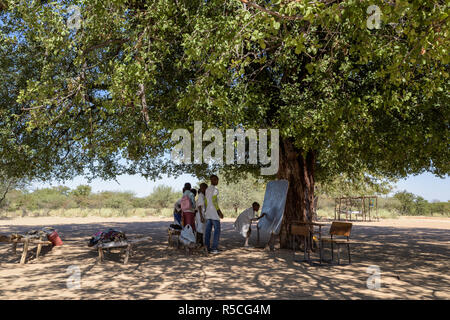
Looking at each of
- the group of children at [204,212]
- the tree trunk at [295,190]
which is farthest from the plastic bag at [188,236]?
the tree trunk at [295,190]

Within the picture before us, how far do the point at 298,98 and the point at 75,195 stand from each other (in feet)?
176

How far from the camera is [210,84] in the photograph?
313 inches

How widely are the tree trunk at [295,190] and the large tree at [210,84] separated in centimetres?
3

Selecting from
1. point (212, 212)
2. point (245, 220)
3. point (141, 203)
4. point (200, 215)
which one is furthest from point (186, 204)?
point (141, 203)

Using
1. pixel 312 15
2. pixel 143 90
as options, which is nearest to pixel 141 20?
pixel 143 90

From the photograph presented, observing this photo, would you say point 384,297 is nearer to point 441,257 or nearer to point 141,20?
point 441,257

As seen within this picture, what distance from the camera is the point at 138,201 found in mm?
61656

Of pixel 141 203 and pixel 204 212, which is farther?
pixel 141 203

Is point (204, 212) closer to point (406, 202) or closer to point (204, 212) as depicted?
point (204, 212)

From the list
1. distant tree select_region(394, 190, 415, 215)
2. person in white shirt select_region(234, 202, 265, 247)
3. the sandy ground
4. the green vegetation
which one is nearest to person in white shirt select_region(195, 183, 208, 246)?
the sandy ground

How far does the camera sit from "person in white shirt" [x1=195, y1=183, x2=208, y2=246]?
1095cm

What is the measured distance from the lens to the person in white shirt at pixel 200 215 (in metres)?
10.9

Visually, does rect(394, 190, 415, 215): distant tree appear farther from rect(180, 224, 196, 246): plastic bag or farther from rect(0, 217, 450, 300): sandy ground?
rect(180, 224, 196, 246): plastic bag

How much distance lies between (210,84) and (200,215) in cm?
440
